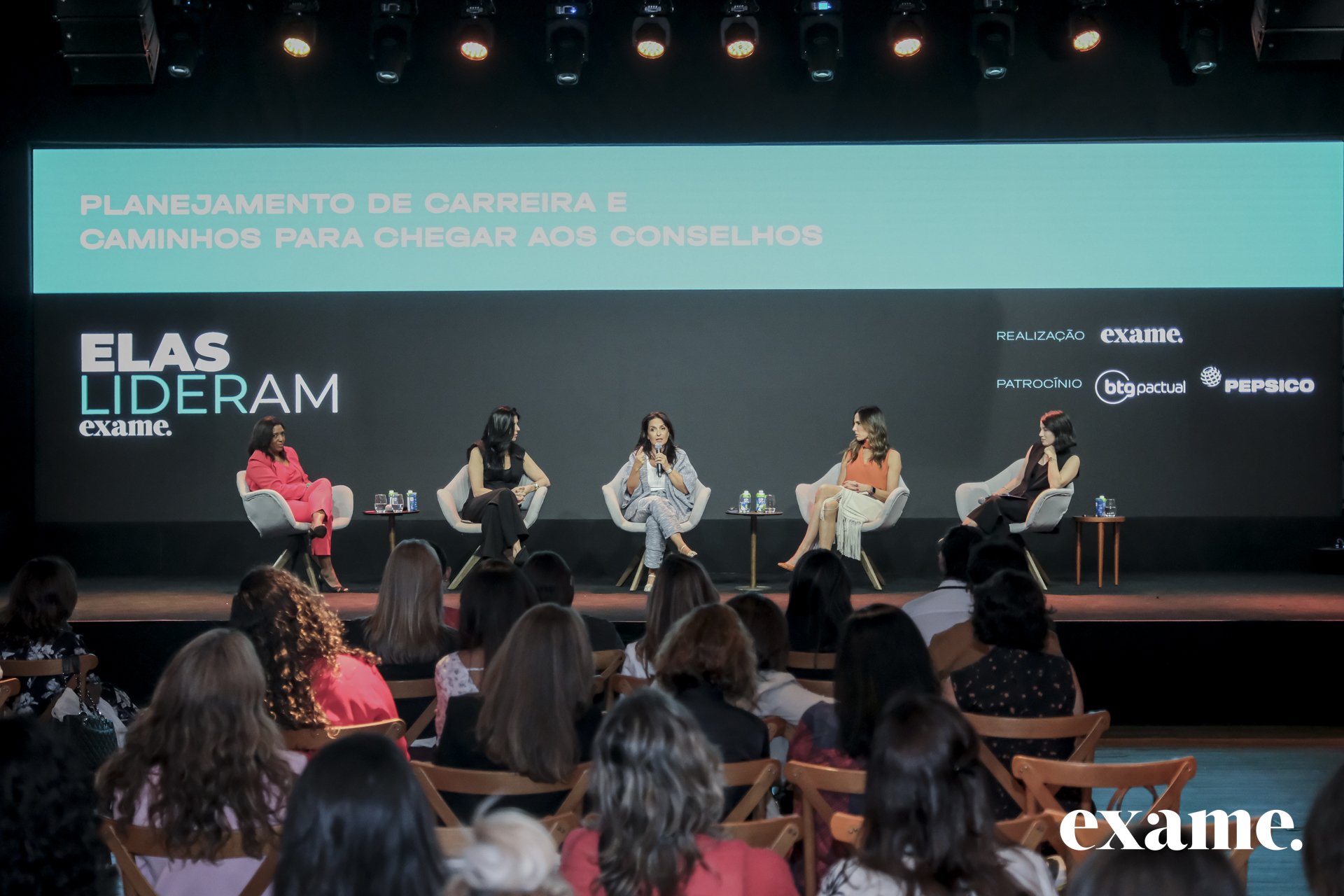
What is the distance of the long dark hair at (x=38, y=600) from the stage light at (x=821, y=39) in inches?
234

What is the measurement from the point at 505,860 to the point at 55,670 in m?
2.69

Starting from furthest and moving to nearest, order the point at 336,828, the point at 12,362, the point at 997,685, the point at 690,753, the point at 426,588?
the point at 12,362, the point at 426,588, the point at 997,685, the point at 690,753, the point at 336,828

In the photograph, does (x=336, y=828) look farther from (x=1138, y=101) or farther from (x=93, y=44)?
(x=1138, y=101)

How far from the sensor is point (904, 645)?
254cm

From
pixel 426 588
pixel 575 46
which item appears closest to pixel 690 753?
pixel 426 588

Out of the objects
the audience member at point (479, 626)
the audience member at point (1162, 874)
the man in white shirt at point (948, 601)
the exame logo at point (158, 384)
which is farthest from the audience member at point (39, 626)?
the exame logo at point (158, 384)

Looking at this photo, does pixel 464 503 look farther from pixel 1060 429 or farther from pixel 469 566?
pixel 1060 429

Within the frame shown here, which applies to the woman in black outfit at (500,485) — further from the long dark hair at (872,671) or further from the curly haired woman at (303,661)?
the long dark hair at (872,671)

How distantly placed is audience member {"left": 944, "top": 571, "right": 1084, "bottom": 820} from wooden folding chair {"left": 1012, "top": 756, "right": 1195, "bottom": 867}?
0.36 metres

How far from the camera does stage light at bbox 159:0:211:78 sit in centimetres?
782

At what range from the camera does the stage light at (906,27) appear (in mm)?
7891

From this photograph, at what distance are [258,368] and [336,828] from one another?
7.47m

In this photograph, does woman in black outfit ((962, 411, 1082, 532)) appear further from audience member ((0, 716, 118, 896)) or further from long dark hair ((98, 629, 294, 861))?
audience member ((0, 716, 118, 896))

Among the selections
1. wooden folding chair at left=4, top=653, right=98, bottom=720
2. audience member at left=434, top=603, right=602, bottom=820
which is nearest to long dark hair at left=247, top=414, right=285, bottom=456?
wooden folding chair at left=4, top=653, right=98, bottom=720
